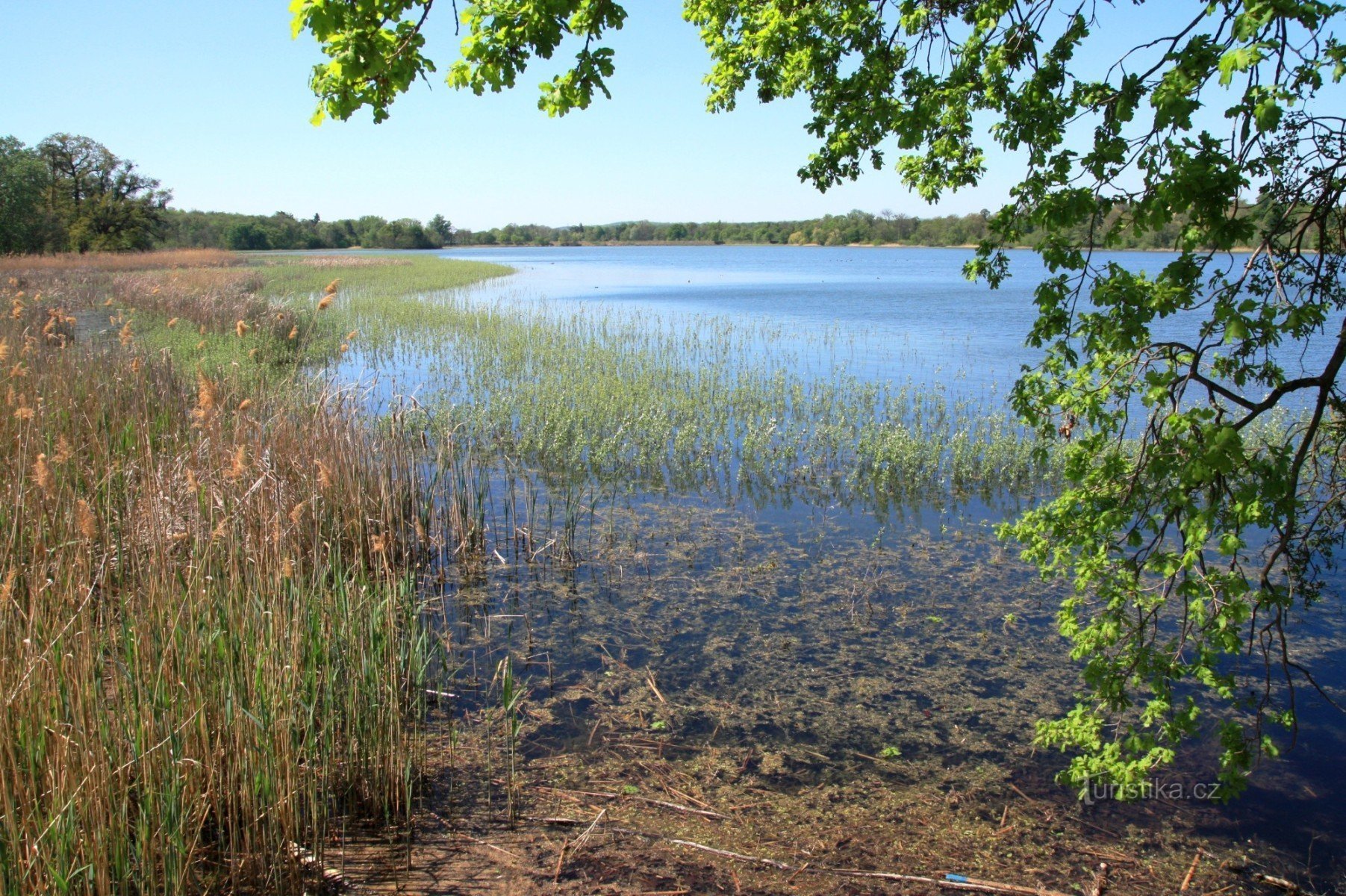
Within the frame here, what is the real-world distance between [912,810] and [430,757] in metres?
2.22

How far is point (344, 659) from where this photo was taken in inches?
152

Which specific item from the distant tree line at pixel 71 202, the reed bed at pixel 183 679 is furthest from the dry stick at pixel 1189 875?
the distant tree line at pixel 71 202

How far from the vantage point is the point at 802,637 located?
18.6ft

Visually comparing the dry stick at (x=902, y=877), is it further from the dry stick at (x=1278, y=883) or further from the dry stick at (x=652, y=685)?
the dry stick at (x=652, y=685)

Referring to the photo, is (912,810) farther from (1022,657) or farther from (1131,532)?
(1022,657)

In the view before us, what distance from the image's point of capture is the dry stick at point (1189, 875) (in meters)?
3.40

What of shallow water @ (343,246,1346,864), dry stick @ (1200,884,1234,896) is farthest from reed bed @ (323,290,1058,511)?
dry stick @ (1200,884,1234,896)

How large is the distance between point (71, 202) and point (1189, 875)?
68.3m

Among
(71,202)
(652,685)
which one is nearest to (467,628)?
(652,685)

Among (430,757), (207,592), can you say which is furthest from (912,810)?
(207,592)

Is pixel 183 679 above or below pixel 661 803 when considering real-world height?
above

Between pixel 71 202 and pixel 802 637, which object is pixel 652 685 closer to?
pixel 802 637

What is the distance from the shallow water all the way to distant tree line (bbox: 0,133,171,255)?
4242cm

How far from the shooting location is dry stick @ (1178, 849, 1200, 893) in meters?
3.40
